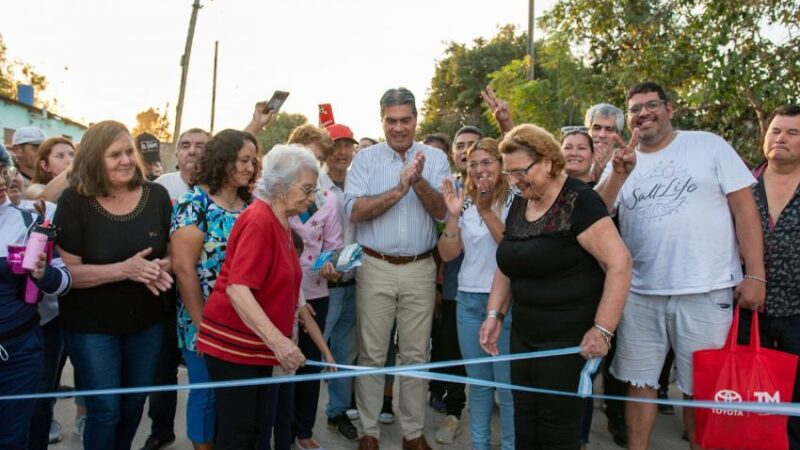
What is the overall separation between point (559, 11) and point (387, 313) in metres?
8.56

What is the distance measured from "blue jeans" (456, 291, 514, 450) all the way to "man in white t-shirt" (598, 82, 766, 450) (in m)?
0.68

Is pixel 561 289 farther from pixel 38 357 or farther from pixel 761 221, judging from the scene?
pixel 38 357

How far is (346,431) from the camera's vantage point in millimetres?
4633

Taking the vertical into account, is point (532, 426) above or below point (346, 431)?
above

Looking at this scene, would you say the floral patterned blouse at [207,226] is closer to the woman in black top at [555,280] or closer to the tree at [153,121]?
the woman in black top at [555,280]

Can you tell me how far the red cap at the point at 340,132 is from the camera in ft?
16.5

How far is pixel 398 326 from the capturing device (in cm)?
442

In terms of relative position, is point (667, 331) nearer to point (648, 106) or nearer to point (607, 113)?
point (648, 106)

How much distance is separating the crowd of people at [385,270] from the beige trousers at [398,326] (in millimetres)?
15

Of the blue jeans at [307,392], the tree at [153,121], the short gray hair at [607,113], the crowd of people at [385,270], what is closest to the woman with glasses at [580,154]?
the crowd of people at [385,270]

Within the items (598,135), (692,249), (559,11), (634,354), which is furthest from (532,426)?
(559,11)

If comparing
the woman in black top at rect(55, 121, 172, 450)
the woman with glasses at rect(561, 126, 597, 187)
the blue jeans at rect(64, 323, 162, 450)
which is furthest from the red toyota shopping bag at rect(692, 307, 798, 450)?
the blue jeans at rect(64, 323, 162, 450)

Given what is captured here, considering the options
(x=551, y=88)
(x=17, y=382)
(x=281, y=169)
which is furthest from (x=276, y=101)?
(x=551, y=88)

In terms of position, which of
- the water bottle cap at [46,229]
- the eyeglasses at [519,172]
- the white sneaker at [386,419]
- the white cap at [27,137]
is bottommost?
the white sneaker at [386,419]
